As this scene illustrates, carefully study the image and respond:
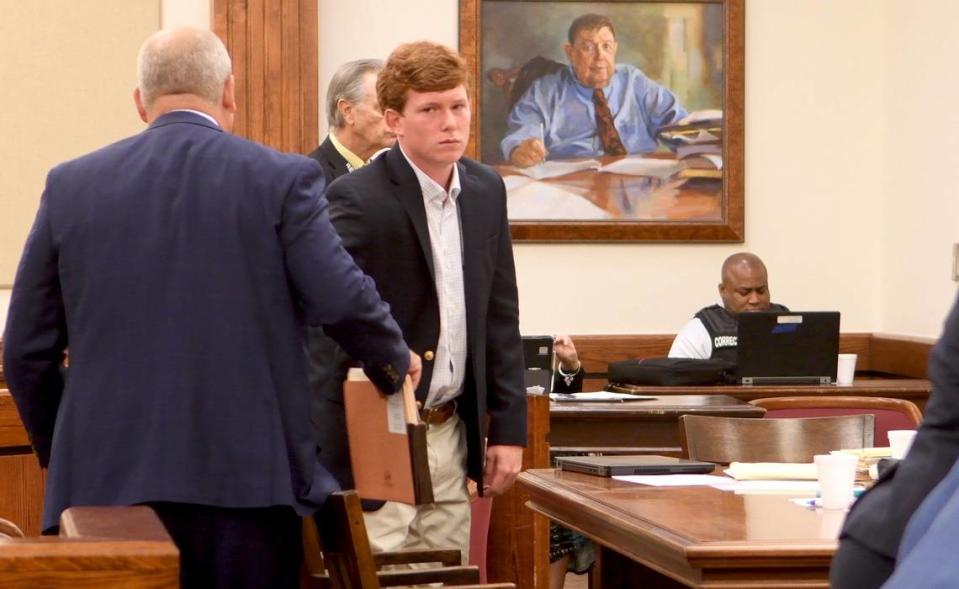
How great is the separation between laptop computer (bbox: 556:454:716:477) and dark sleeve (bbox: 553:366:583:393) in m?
2.98

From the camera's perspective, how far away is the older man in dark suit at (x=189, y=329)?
8.70ft

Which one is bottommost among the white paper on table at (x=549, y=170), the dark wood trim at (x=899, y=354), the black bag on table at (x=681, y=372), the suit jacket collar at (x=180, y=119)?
the dark wood trim at (x=899, y=354)

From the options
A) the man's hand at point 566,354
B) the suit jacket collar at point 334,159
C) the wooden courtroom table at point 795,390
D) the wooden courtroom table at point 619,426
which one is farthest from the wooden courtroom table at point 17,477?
the wooden courtroom table at point 795,390

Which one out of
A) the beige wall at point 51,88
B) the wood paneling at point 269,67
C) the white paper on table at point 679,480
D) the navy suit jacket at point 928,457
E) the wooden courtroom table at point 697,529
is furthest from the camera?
the wood paneling at point 269,67

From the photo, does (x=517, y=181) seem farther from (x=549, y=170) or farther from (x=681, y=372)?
(x=681, y=372)

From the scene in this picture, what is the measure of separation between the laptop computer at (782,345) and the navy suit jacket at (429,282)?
288cm

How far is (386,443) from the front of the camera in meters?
3.03

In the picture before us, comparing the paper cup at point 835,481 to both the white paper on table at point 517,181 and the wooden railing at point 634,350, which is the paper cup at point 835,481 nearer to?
the wooden railing at point 634,350

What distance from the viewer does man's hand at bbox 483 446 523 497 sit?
11.4 feet

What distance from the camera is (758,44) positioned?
8.22m

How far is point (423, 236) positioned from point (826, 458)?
1067mm

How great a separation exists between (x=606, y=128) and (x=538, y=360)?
2912 millimetres

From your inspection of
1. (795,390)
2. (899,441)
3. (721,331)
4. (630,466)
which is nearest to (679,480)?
(630,466)

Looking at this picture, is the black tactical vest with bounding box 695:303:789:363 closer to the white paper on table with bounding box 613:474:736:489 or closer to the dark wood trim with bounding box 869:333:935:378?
the dark wood trim with bounding box 869:333:935:378
